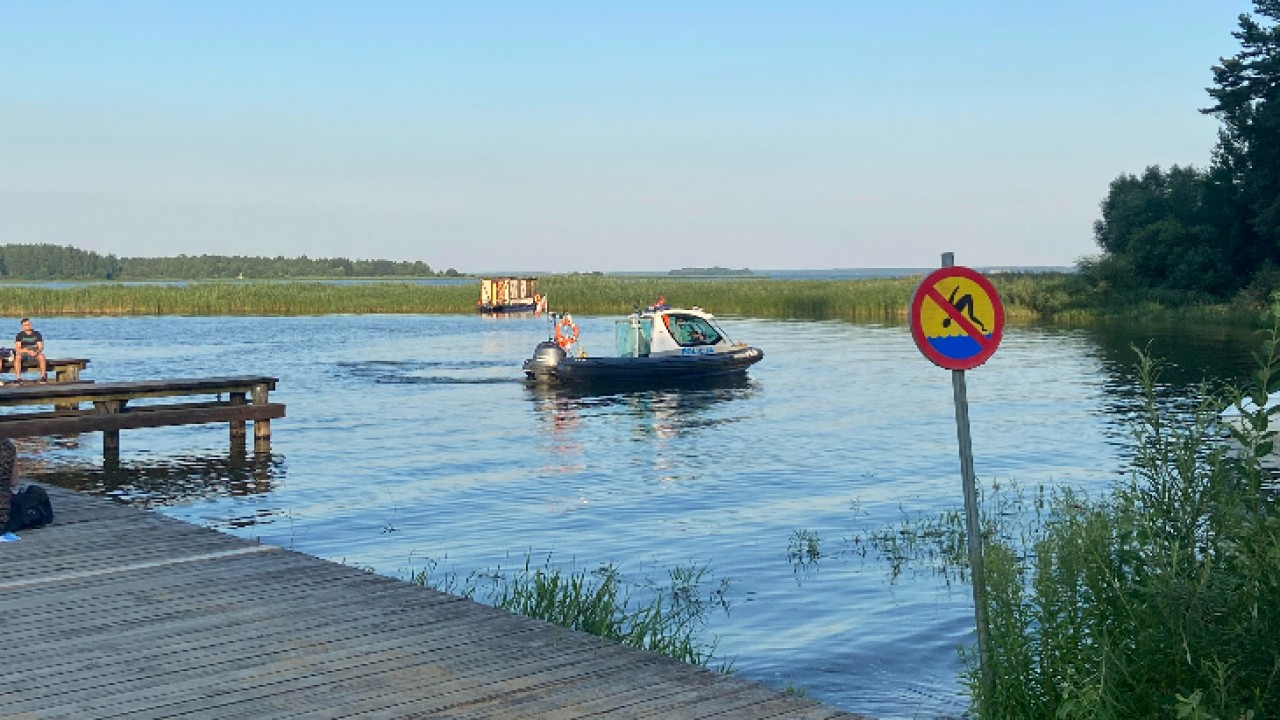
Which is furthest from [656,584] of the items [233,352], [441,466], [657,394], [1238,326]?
[1238,326]

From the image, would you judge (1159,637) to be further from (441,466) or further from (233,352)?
(233,352)

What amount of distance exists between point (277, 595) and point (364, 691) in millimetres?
2467

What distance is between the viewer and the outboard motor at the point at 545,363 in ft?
122

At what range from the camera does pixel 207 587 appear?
9359 mm

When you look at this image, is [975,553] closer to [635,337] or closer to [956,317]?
[956,317]

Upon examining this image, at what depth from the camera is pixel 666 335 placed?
126 ft

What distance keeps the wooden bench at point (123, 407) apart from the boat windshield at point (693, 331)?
16234 millimetres

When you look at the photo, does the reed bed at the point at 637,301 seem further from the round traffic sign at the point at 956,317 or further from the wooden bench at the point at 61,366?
the round traffic sign at the point at 956,317

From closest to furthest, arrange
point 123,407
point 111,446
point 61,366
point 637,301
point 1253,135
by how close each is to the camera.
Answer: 1. point 123,407
2. point 111,446
3. point 61,366
4. point 1253,135
5. point 637,301

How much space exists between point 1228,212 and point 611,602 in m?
64.0

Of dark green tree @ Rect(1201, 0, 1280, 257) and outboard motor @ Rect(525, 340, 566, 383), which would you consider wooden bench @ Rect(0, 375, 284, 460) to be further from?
dark green tree @ Rect(1201, 0, 1280, 257)

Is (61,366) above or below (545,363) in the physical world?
above

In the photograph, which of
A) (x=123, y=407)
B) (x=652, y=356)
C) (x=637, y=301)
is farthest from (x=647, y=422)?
(x=637, y=301)

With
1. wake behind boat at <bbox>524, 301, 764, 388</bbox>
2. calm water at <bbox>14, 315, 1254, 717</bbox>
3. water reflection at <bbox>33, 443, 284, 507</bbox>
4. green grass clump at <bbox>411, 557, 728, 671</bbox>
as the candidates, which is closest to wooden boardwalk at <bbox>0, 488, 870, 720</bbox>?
green grass clump at <bbox>411, 557, 728, 671</bbox>
